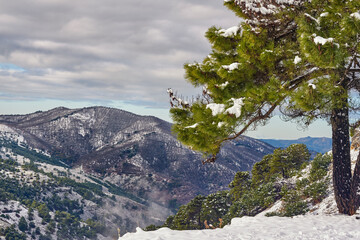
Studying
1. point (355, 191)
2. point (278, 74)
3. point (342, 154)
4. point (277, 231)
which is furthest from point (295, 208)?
point (278, 74)

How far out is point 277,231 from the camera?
10.5 m

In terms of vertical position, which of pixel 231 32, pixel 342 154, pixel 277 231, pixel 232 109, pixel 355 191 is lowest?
pixel 277 231

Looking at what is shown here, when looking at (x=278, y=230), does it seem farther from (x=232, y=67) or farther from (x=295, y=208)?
(x=295, y=208)

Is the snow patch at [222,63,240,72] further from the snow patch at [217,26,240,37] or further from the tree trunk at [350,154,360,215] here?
the tree trunk at [350,154,360,215]

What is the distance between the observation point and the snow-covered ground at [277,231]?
9836 mm

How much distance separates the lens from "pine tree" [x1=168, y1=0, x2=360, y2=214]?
9.61 m

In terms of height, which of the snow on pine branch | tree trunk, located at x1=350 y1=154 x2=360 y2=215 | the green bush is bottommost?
the green bush

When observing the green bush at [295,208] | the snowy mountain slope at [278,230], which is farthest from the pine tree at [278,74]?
the green bush at [295,208]

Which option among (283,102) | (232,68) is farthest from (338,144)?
(232,68)

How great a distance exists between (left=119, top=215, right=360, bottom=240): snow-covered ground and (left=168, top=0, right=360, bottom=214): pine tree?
1.58 m

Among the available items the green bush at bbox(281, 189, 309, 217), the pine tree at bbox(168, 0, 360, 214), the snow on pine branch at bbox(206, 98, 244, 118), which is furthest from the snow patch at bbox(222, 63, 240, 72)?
the green bush at bbox(281, 189, 309, 217)

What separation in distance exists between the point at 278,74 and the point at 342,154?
391cm

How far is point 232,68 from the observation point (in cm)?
1077

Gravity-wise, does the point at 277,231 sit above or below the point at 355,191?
below
